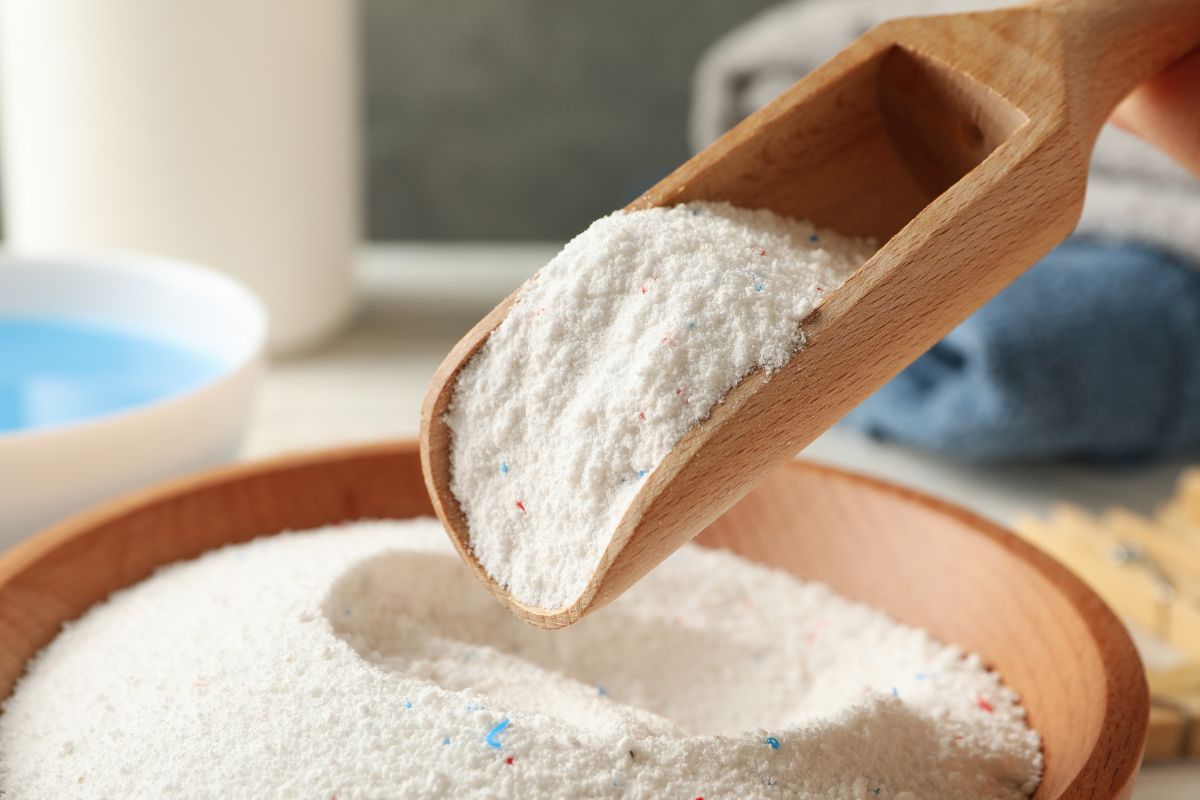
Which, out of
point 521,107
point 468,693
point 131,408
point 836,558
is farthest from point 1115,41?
point 521,107

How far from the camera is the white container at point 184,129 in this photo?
914 mm

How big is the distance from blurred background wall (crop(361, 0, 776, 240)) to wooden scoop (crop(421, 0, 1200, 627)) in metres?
0.67

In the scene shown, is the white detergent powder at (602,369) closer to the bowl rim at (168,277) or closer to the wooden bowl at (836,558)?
the wooden bowl at (836,558)

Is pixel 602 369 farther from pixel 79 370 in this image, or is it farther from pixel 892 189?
pixel 79 370

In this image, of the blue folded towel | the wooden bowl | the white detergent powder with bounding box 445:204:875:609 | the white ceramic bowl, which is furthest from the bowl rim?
the blue folded towel

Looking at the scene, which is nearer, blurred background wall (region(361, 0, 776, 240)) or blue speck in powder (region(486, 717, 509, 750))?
blue speck in powder (region(486, 717, 509, 750))

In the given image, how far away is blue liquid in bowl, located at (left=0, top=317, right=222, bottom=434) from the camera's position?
72 centimetres

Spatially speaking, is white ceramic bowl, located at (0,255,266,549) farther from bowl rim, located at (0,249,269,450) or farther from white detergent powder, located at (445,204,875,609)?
white detergent powder, located at (445,204,875,609)

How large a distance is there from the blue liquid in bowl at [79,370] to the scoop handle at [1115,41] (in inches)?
19.7

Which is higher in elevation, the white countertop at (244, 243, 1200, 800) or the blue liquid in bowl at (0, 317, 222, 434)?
the blue liquid in bowl at (0, 317, 222, 434)

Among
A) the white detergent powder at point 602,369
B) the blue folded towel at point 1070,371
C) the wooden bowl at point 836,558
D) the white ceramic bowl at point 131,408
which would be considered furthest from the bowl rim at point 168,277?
the blue folded towel at point 1070,371

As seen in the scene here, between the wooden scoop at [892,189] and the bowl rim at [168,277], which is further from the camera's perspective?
the bowl rim at [168,277]

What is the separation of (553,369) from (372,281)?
2.61 feet

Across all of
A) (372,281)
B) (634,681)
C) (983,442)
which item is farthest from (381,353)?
(634,681)
